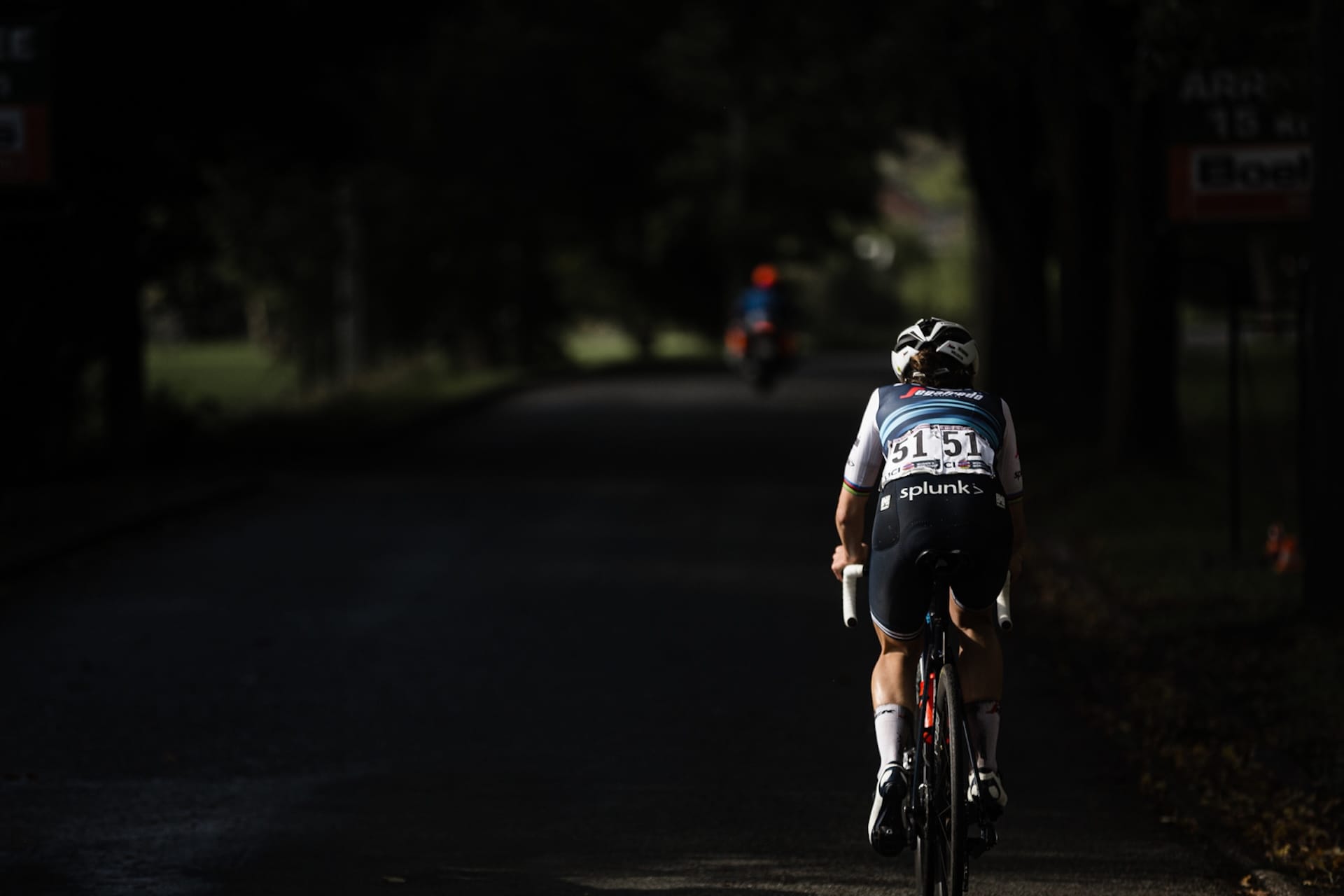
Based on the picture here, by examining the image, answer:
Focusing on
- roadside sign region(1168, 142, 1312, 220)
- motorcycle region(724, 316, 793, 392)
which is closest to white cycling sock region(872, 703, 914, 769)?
roadside sign region(1168, 142, 1312, 220)

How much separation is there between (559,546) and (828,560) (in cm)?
208

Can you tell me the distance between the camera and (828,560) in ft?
49.9

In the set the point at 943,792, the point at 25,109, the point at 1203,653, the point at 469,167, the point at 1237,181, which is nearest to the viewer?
the point at 943,792

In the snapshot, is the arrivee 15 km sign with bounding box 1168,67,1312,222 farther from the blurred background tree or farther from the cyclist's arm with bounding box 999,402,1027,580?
the cyclist's arm with bounding box 999,402,1027,580

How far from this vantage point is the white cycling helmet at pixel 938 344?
6.29 metres

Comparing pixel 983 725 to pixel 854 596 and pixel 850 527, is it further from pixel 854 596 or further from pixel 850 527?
pixel 850 527

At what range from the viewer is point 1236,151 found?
13422 millimetres

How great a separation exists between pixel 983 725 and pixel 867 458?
801 millimetres

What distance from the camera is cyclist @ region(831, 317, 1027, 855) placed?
6020 millimetres

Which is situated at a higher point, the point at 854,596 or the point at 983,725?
the point at 854,596

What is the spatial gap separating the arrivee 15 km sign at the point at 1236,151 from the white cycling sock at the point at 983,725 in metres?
7.71

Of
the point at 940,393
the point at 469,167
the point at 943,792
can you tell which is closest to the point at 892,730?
the point at 943,792

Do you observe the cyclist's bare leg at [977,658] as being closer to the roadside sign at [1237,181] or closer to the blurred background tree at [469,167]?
the roadside sign at [1237,181]

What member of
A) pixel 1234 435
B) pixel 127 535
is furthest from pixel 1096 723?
pixel 127 535
